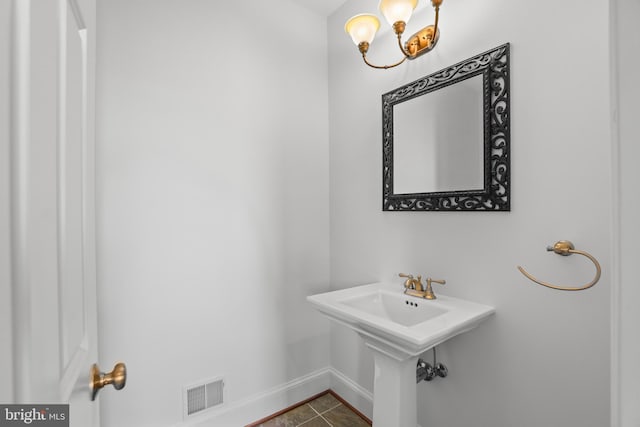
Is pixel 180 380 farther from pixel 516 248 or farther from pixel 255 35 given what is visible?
pixel 255 35

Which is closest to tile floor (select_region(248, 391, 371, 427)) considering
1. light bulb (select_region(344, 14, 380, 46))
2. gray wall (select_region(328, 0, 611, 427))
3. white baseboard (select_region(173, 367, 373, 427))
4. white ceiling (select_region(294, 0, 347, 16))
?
white baseboard (select_region(173, 367, 373, 427))

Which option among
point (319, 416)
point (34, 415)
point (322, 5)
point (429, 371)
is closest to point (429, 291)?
point (429, 371)

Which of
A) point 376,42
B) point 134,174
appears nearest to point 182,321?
point 134,174

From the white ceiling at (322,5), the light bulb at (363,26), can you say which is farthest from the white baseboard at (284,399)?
the white ceiling at (322,5)

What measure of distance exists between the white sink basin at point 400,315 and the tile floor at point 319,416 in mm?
785

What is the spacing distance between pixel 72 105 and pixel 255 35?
157 cm

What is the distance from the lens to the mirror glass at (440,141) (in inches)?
50.8

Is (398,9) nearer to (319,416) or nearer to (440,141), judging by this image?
(440,141)

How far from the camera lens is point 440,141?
4.71 feet

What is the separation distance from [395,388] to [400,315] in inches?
13.8

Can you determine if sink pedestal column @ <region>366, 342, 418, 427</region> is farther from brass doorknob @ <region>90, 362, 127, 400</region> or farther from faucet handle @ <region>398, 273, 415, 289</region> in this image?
brass doorknob @ <region>90, 362, 127, 400</region>

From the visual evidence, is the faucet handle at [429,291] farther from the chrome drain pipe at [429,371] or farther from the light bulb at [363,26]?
the light bulb at [363,26]

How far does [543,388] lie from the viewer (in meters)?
1.09

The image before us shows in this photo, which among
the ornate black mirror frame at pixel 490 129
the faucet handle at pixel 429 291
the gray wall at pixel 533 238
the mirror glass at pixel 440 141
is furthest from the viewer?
the faucet handle at pixel 429 291
